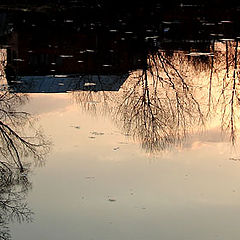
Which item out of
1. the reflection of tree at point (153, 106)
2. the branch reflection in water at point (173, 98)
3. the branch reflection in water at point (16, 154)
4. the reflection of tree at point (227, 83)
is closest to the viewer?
the branch reflection in water at point (16, 154)

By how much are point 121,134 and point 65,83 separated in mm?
5801

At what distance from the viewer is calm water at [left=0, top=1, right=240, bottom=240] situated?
7402 millimetres

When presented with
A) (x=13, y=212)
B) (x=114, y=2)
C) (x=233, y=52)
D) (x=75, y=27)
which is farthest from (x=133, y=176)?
(x=114, y=2)

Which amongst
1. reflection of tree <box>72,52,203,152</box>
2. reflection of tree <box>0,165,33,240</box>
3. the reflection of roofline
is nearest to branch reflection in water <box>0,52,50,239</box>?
reflection of tree <box>0,165,33,240</box>

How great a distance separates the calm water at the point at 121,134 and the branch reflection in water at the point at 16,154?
2 centimetres

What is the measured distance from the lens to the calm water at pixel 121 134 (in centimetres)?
740

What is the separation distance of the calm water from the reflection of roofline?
0.05 metres

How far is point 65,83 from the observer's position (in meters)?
16.8

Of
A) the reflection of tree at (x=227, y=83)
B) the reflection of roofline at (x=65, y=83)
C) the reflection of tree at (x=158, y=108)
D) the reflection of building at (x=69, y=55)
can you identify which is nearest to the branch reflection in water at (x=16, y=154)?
the reflection of roofline at (x=65, y=83)

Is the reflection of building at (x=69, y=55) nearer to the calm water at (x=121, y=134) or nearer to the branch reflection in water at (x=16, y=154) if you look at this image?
the calm water at (x=121, y=134)

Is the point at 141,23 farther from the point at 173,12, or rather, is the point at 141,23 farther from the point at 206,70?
the point at 206,70

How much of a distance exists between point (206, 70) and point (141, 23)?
1052cm

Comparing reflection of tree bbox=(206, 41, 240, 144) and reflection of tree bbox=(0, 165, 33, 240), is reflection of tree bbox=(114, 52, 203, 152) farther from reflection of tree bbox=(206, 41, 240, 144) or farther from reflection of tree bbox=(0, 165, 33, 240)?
reflection of tree bbox=(0, 165, 33, 240)

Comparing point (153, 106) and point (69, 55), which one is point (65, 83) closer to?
point (69, 55)
